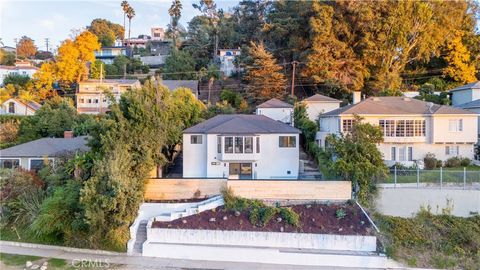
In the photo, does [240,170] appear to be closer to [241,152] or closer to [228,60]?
[241,152]

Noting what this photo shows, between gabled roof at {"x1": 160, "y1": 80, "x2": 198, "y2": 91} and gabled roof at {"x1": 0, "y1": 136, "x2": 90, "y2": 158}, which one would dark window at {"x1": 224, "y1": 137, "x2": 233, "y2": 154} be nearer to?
gabled roof at {"x1": 0, "y1": 136, "x2": 90, "y2": 158}

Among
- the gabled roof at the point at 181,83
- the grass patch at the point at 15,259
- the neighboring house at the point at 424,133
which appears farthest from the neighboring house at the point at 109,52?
the grass patch at the point at 15,259

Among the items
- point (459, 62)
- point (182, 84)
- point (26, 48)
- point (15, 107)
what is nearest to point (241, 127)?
point (182, 84)

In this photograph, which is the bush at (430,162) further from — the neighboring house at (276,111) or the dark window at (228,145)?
the neighboring house at (276,111)

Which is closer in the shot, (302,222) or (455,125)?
(302,222)

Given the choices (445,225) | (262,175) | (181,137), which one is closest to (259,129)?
(262,175)

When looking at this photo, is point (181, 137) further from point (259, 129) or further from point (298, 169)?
point (298, 169)
